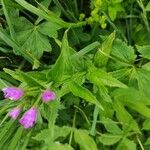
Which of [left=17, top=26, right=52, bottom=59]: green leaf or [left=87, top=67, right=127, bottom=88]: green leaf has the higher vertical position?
[left=17, top=26, right=52, bottom=59]: green leaf

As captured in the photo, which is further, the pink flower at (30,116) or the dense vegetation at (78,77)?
the dense vegetation at (78,77)

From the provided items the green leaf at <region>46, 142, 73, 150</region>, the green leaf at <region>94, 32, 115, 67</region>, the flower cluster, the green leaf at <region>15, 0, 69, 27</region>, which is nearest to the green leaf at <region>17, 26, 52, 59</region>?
the green leaf at <region>15, 0, 69, 27</region>

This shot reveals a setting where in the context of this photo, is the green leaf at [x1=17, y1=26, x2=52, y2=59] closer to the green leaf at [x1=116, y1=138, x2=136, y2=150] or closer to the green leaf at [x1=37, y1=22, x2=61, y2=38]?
the green leaf at [x1=37, y1=22, x2=61, y2=38]

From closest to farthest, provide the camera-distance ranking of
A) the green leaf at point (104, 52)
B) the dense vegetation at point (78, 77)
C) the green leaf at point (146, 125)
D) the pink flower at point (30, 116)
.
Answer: the pink flower at point (30, 116)
the dense vegetation at point (78, 77)
the green leaf at point (104, 52)
the green leaf at point (146, 125)

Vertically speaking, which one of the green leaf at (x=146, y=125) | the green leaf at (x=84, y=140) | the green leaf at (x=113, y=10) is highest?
the green leaf at (x=113, y=10)

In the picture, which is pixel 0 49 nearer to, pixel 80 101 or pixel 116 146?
pixel 80 101

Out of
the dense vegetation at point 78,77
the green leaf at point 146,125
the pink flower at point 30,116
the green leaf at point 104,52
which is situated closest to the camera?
the pink flower at point 30,116

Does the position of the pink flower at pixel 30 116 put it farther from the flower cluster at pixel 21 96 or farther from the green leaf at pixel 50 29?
the green leaf at pixel 50 29

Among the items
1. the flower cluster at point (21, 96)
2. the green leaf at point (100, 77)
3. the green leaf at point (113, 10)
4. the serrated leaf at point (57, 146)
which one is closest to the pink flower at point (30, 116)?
the flower cluster at point (21, 96)
